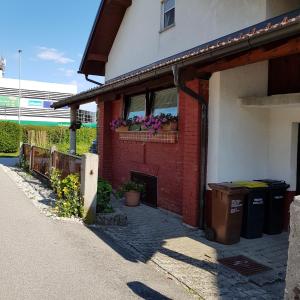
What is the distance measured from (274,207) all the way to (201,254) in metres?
1.90

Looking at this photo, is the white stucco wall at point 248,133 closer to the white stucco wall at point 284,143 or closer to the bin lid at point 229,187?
the white stucco wall at point 284,143

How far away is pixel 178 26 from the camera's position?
9.93m

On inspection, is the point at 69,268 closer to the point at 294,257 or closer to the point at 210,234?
the point at 210,234

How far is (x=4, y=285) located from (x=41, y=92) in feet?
215

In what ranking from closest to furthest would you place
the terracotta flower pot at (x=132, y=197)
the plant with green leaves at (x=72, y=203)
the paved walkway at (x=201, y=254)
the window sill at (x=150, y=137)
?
the paved walkway at (x=201, y=254)
the plant with green leaves at (x=72, y=203)
the window sill at (x=150, y=137)
the terracotta flower pot at (x=132, y=197)

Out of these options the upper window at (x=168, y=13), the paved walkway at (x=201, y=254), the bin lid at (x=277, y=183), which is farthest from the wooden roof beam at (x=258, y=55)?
the upper window at (x=168, y=13)

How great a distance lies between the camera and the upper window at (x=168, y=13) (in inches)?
412

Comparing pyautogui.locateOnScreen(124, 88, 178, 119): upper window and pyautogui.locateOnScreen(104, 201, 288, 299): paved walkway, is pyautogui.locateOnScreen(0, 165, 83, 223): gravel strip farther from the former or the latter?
pyautogui.locateOnScreen(124, 88, 178, 119): upper window

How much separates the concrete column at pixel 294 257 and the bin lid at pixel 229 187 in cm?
353

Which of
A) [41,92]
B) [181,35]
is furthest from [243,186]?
[41,92]

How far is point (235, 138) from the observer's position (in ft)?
24.1

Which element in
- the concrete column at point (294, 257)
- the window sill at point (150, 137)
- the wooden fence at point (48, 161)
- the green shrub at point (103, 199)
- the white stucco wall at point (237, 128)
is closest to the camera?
the concrete column at point (294, 257)

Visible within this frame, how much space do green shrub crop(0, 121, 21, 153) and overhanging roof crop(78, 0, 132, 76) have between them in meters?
16.3

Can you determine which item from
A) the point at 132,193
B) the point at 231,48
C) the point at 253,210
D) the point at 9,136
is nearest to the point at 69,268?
the point at 253,210
